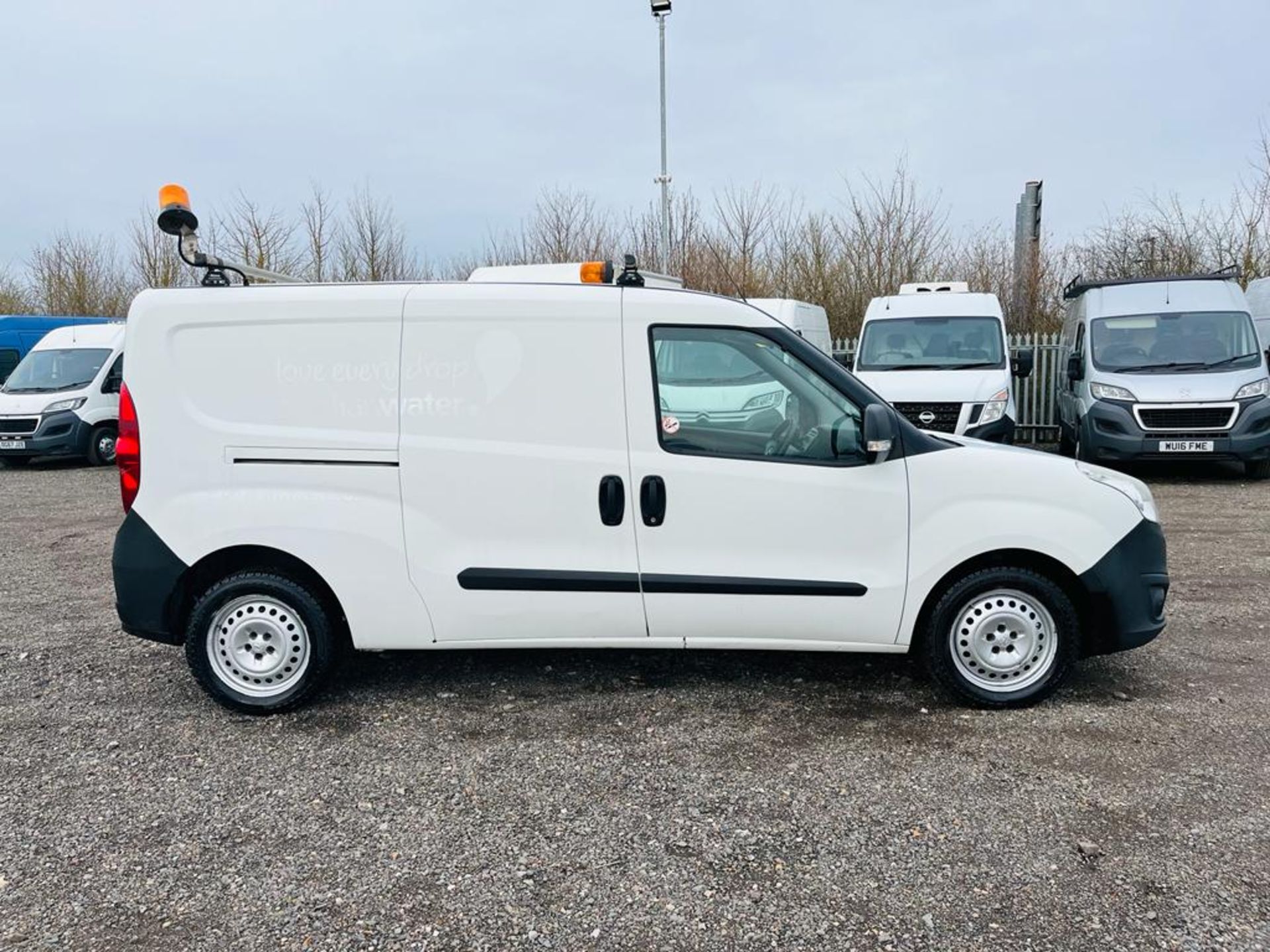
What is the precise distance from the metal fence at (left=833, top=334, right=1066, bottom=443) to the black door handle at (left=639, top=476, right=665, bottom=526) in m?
13.3

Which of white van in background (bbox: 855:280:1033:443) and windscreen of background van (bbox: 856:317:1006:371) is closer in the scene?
white van in background (bbox: 855:280:1033:443)

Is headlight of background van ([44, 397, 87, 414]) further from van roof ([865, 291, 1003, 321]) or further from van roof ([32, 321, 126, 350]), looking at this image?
van roof ([865, 291, 1003, 321])

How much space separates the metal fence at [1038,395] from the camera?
55.8 ft

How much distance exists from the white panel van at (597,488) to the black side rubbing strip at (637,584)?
12 mm

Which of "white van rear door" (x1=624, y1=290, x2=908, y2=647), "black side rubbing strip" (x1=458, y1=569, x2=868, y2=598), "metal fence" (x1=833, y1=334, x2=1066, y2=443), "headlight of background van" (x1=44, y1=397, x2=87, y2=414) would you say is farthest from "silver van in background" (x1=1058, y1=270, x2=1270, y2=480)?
"headlight of background van" (x1=44, y1=397, x2=87, y2=414)

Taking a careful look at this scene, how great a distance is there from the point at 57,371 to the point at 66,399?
797mm

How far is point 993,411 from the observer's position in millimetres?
10977

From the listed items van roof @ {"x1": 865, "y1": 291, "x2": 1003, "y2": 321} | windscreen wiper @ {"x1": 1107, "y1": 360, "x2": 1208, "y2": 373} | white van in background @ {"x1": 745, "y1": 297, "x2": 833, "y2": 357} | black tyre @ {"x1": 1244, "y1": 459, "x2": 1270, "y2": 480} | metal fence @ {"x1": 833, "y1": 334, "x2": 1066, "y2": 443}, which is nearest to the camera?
windscreen wiper @ {"x1": 1107, "y1": 360, "x2": 1208, "y2": 373}

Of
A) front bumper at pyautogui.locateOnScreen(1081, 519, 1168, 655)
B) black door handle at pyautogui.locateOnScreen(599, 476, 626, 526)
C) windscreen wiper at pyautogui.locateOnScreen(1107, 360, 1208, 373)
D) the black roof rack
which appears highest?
the black roof rack

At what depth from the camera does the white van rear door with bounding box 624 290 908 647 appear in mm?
4227

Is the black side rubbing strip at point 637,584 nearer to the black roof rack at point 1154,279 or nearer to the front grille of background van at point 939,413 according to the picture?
the front grille of background van at point 939,413

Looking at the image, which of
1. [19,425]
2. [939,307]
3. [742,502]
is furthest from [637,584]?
[19,425]

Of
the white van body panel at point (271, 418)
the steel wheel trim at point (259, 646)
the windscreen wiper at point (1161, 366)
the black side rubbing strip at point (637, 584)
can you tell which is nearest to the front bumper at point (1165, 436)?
the windscreen wiper at point (1161, 366)

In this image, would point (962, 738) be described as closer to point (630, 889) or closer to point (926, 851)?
point (926, 851)
